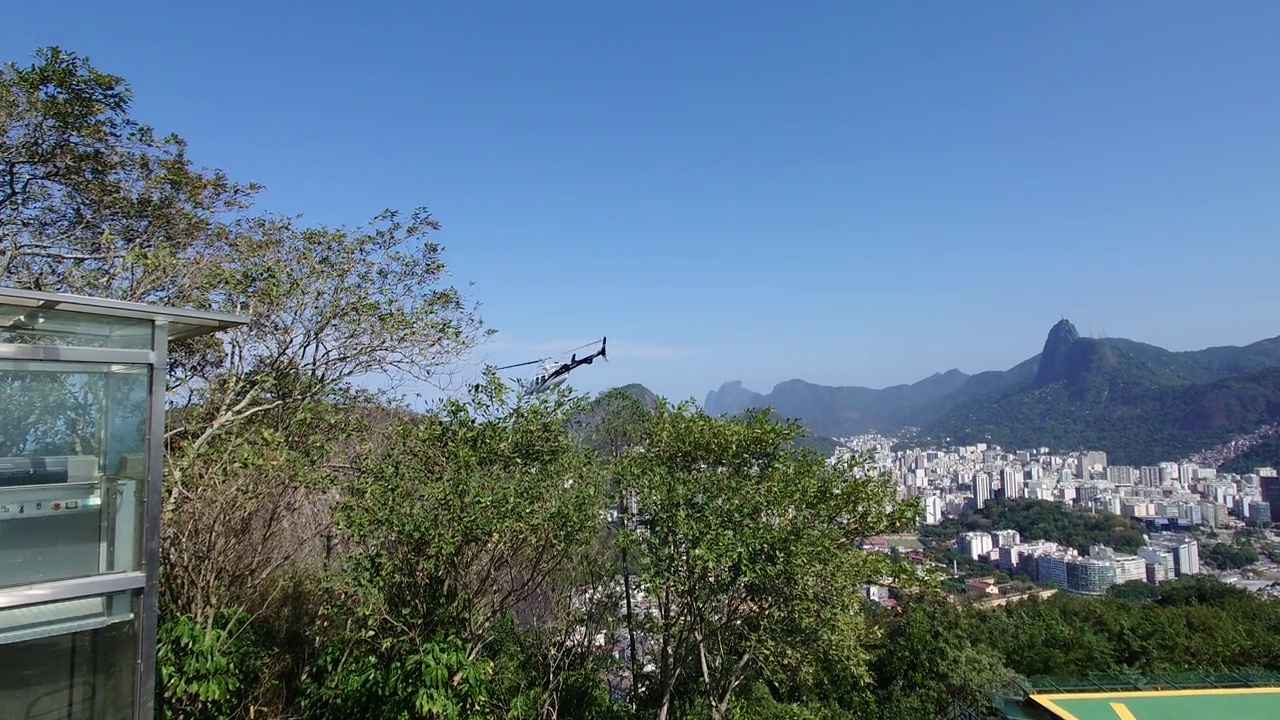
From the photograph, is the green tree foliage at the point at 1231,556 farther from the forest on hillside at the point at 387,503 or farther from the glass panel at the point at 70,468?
the glass panel at the point at 70,468

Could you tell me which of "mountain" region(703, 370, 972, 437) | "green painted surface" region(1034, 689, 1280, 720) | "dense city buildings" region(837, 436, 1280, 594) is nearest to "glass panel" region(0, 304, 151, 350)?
"green painted surface" region(1034, 689, 1280, 720)

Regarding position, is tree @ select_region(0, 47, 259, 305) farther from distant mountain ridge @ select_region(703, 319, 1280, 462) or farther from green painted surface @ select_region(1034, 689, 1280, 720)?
distant mountain ridge @ select_region(703, 319, 1280, 462)

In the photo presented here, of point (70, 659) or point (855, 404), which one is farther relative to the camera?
point (855, 404)

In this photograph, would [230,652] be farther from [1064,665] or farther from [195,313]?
[1064,665]

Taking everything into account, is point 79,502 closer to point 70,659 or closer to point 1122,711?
point 70,659

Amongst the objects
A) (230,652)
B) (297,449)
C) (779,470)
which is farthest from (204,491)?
(779,470)

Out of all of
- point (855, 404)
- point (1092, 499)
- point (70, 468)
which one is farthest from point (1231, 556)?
point (855, 404)
